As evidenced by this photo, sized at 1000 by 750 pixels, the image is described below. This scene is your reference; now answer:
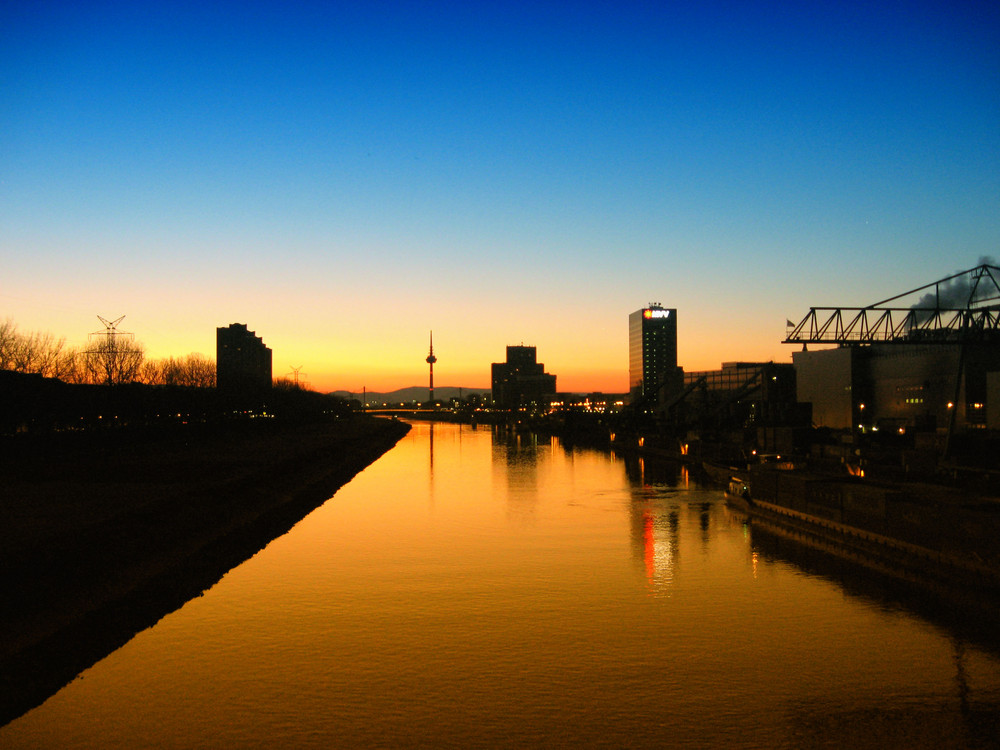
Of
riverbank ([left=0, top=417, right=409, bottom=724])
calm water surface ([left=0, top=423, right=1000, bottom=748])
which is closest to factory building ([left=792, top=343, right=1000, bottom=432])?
calm water surface ([left=0, top=423, right=1000, bottom=748])

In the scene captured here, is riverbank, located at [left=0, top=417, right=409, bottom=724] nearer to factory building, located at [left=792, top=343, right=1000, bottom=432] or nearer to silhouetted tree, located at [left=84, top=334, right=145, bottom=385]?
silhouetted tree, located at [left=84, top=334, right=145, bottom=385]

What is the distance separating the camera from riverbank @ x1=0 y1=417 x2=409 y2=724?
16219mm

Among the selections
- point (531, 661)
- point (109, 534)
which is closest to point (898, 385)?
point (531, 661)

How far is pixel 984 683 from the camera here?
14.6m

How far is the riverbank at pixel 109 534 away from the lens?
16.2m

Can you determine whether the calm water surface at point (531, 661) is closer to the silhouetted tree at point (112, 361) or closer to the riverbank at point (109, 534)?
the riverbank at point (109, 534)

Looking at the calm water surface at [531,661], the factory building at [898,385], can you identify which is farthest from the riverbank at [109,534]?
the factory building at [898,385]

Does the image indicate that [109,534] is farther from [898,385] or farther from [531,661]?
[898,385]

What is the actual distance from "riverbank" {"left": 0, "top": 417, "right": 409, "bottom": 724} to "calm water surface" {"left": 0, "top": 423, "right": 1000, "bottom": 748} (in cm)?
85

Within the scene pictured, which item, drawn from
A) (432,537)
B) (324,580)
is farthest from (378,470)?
(324,580)

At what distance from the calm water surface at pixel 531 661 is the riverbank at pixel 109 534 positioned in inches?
33.5

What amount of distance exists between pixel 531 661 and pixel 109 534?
47.6ft

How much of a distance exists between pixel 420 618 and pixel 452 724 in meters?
6.33

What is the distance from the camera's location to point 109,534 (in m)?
24.0
